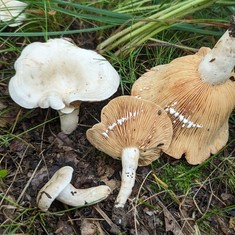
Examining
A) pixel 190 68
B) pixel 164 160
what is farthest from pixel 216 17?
pixel 164 160

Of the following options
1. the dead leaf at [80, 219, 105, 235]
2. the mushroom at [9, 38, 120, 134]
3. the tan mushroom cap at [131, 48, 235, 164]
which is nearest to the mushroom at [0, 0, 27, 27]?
the mushroom at [9, 38, 120, 134]

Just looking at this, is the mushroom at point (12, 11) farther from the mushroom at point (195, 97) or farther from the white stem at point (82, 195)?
the white stem at point (82, 195)

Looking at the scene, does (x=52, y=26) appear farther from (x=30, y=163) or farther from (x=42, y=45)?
(x=30, y=163)

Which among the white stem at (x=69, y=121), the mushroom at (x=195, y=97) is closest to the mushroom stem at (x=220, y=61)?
the mushroom at (x=195, y=97)

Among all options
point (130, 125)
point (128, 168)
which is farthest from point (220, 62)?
point (128, 168)

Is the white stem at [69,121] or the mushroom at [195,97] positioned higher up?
the mushroom at [195,97]

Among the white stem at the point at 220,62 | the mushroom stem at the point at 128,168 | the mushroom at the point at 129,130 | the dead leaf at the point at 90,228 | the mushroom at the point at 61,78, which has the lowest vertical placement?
the dead leaf at the point at 90,228

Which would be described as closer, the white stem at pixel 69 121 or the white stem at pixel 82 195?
the white stem at pixel 82 195
